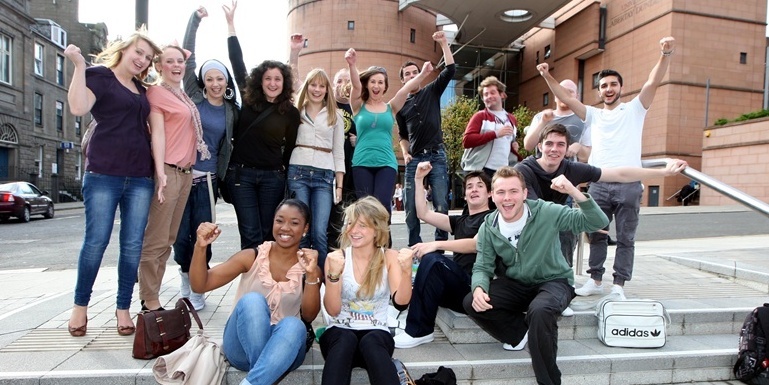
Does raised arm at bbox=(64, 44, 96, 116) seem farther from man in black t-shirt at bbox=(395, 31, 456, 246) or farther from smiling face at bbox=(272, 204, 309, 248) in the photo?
man in black t-shirt at bbox=(395, 31, 456, 246)

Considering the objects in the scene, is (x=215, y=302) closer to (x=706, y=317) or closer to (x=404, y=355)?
(x=404, y=355)

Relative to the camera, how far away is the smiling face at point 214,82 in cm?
389

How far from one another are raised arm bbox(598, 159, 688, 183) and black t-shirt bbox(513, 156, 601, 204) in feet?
0.31

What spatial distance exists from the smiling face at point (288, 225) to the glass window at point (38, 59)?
111ft

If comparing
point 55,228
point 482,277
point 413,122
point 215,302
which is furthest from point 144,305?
point 55,228

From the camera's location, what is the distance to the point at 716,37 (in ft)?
83.8

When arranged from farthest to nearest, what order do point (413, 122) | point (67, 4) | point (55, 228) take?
1. point (67, 4)
2. point (55, 228)
3. point (413, 122)

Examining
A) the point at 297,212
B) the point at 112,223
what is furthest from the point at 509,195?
the point at 112,223

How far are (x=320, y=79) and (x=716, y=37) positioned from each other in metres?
29.9

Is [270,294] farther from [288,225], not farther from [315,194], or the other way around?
[315,194]

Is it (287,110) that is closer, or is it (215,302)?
(287,110)

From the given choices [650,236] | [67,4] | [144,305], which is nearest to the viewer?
[144,305]

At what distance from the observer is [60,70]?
3164 centimetres

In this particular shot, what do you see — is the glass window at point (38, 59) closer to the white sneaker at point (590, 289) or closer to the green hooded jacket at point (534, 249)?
the green hooded jacket at point (534, 249)
